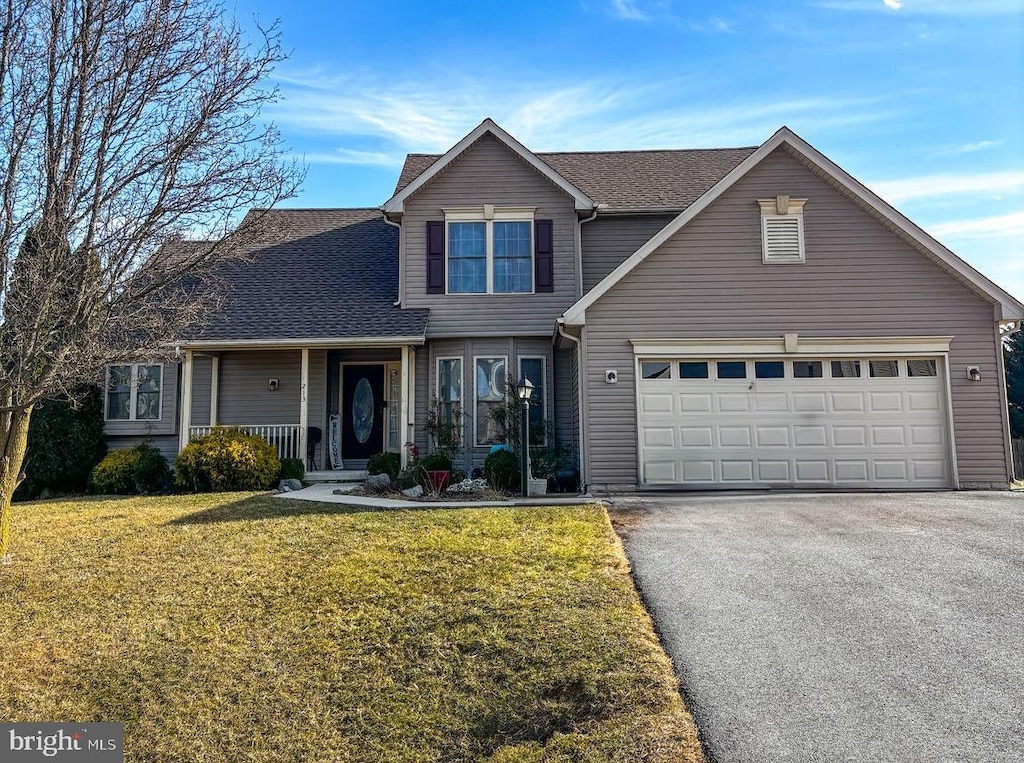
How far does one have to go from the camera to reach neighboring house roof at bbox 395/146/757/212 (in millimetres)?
14250

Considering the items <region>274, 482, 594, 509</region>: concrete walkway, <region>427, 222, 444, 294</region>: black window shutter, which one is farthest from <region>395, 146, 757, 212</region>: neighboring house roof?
<region>274, 482, 594, 509</region>: concrete walkway

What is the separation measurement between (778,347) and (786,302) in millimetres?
817

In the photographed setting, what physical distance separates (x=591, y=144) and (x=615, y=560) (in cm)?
1392

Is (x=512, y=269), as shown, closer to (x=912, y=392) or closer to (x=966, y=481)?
(x=912, y=392)

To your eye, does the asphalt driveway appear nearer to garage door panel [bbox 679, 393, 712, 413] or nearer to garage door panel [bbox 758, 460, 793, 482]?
garage door panel [bbox 758, 460, 793, 482]

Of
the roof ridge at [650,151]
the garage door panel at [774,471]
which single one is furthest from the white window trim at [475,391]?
the roof ridge at [650,151]

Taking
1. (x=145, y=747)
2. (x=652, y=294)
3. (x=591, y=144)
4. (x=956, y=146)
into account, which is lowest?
(x=145, y=747)

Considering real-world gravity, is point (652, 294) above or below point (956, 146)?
below

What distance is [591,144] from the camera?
A: 1730 centimetres

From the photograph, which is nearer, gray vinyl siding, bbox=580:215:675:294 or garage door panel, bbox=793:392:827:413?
garage door panel, bbox=793:392:827:413

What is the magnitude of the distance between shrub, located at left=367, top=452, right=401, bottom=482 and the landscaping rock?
0.54 metres

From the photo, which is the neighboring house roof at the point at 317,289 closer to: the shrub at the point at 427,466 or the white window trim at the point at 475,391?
the white window trim at the point at 475,391

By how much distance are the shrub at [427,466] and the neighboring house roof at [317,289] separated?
239 centimetres

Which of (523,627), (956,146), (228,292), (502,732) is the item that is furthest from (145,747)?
(956,146)
